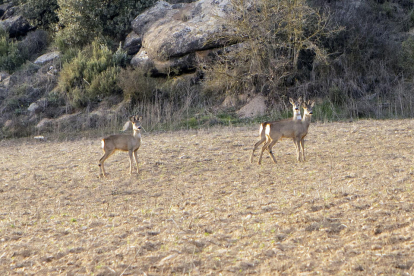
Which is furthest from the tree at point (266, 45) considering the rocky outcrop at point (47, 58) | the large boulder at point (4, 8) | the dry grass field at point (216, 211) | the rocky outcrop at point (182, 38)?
the large boulder at point (4, 8)

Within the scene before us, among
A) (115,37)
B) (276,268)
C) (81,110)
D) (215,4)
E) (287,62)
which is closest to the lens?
(276,268)

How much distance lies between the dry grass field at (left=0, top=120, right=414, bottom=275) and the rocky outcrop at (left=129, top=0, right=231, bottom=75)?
31.7 feet

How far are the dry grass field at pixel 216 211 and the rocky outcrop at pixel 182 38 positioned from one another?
9654mm

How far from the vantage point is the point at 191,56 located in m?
22.4

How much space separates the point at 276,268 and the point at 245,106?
15.4m

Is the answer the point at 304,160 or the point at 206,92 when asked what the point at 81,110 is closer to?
the point at 206,92

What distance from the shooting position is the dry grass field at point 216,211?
17.9ft

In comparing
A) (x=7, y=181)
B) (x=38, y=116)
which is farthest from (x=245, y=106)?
(x=7, y=181)

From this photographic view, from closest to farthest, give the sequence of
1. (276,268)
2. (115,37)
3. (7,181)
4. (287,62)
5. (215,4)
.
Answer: (276,268) → (7,181) → (287,62) → (215,4) → (115,37)

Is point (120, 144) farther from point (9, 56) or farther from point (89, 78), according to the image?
point (9, 56)

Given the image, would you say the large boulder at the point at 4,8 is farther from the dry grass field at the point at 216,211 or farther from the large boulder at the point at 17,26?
the dry grass field at the point at 216,211

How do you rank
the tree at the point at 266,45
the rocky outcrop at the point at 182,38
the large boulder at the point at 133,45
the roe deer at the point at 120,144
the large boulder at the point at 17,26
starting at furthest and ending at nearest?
the large boulder at the point at 17,26 → the large boulder at the point at 133,45 → the rocky outcrop at the point at 182,38 → the tree at the point at 266,45 → the roe deer at the point at 120,144

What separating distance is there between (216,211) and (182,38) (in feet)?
52.5

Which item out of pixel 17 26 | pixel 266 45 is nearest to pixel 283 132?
pixel 266 45
